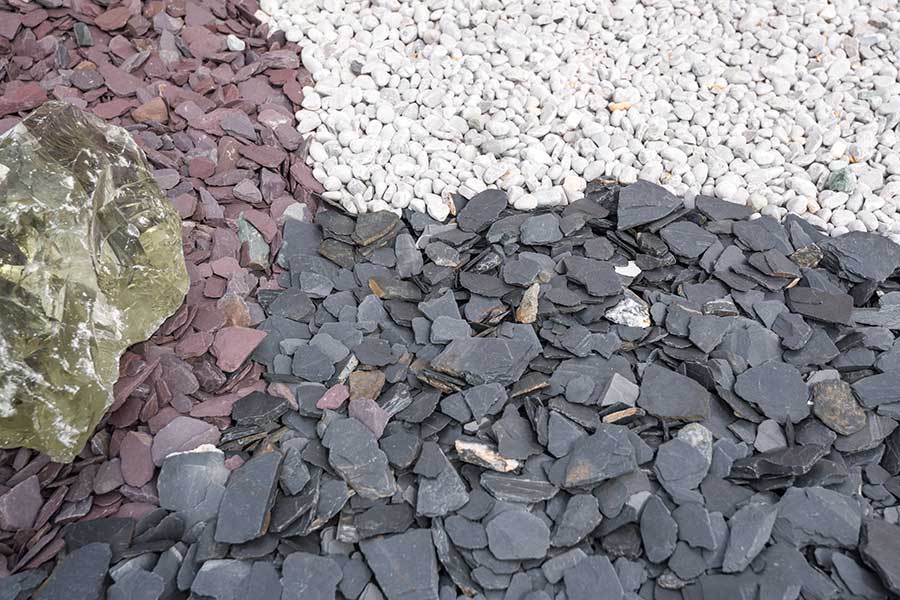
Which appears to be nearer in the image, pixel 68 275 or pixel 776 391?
pixel 68 275

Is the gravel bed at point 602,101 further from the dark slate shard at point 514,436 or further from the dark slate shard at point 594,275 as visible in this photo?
the dark slate shard at point 514,436

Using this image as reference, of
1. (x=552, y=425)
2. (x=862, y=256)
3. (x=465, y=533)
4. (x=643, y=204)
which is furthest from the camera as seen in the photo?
(x=643, y=204)

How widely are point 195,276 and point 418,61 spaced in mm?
1343

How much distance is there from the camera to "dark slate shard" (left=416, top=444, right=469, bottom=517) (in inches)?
69.0

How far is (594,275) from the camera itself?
2.21 metres

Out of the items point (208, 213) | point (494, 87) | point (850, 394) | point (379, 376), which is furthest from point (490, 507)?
point (494, 87)

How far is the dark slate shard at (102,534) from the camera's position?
5.63ft

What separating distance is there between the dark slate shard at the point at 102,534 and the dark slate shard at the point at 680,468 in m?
1.30

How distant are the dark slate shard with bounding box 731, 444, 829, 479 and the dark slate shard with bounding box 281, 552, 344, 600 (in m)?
1.01

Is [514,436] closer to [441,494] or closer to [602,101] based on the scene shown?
[441,494]

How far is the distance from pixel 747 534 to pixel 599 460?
368 mm

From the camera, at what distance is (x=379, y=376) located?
203 centimetres

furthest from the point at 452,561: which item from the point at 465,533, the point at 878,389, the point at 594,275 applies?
the point at 878,389

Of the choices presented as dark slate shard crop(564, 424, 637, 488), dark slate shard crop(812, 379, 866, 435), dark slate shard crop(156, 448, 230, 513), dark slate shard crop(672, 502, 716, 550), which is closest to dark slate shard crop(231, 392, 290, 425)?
dark slate shard crop(156, 448, 230, 513)
